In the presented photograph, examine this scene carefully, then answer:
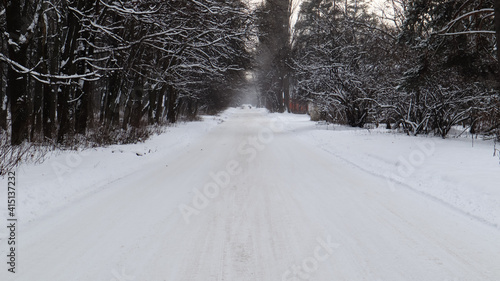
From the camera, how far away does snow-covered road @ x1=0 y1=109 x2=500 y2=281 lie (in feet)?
10.5

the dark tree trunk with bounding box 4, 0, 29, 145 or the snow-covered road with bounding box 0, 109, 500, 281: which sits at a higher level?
the dark tree trunk with bounding box 4, 0, 29, 145

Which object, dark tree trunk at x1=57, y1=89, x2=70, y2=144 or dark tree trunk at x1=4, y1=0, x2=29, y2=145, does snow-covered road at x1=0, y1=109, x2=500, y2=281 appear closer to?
Answer: dark tree trunk at x1=4, y1=0, x2=29, y2=145

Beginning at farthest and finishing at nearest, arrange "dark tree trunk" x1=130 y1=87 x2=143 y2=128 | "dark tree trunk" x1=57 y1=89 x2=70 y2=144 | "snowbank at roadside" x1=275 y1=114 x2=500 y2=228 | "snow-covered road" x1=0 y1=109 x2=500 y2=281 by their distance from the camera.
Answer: "dark tree trunk" x1=130 y1=87 x2=143 y2=128, "dark tree trunk" x1=57 y1=89 x2=70 y2=144, "snowbank at roadside" x1=275 y1=114 x2=500 y2=228, "snow-covered road" x1=0 y1=109 x2=500 y2=281

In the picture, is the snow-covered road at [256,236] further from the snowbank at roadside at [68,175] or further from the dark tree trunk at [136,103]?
the dark tree trunk at [136,103]

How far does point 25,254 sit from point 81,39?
9149mm

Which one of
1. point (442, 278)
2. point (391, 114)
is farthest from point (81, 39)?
point (391, 114)

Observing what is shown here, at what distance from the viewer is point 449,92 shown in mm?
13000

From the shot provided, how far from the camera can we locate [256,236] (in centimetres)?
406

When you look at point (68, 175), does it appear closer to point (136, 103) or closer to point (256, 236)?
point (256, 236)

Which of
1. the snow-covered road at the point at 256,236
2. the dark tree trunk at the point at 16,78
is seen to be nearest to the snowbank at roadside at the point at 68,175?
the snow-covered road at the point at 256,236

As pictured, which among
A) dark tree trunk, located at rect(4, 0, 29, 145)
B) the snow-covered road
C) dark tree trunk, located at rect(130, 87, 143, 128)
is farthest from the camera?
dark tree trunk, located at rect(130, 87, 143, 128)

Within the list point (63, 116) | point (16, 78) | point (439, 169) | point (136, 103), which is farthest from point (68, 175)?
point (136, 103)

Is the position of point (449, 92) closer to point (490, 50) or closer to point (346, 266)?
point (490, 50)

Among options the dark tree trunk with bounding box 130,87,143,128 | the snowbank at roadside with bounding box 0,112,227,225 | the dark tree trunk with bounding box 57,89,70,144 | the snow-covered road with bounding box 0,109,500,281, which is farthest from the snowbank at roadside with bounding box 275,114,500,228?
the dark tree trunk with bounding box 130,87,143,128
